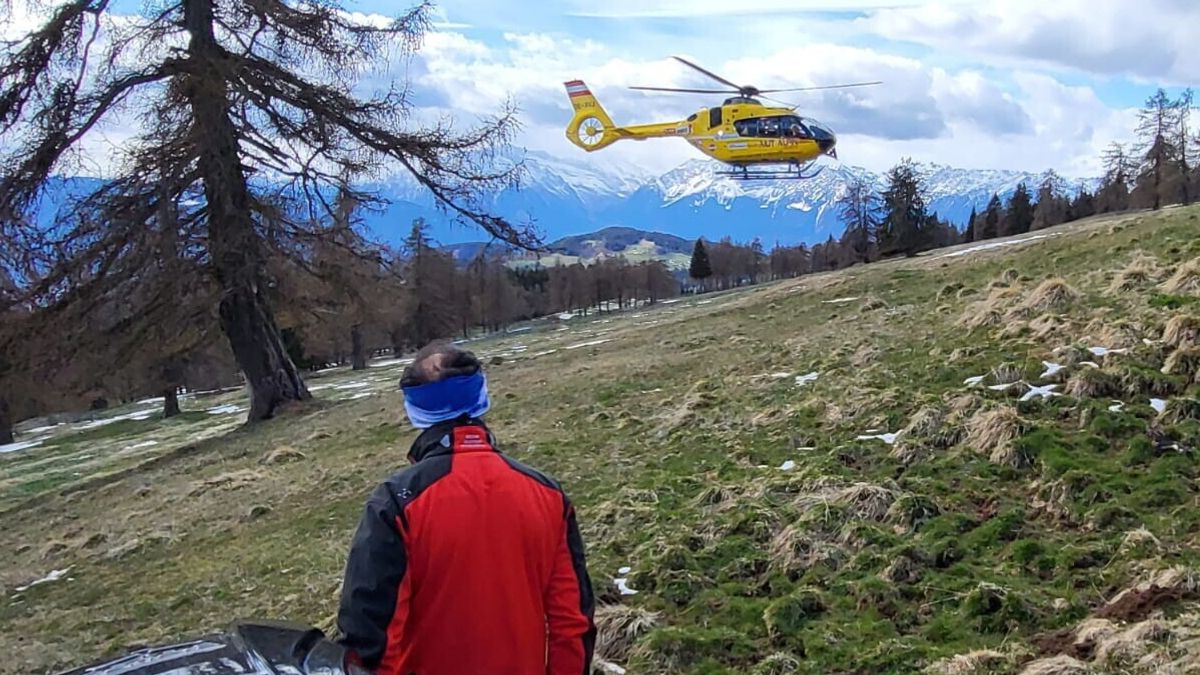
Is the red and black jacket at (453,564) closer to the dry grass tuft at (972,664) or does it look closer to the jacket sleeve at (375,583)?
the jacket sleeve at (375,583)

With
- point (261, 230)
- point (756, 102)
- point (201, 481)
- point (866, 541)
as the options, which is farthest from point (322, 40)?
point (756, 102)

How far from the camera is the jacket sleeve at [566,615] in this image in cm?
320

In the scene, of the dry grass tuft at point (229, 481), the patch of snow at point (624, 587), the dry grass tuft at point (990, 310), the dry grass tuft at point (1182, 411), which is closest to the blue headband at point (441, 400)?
the patch of snow at point (624, 587)

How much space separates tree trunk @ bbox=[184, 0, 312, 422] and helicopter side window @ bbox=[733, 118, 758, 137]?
66.0 feet

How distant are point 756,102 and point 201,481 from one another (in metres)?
26.9

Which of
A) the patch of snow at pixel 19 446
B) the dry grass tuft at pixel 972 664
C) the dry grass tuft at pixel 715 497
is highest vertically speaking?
the dry grass tuft at pixel 715 497

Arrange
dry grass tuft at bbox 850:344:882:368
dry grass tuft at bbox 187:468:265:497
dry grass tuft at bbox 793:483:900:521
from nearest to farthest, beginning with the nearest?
dry grass tuft at bbox 793:483:900:521, dry grass tuft at bbox 850:344:882:368, dry grass tuft at bbox 187:468:265:497

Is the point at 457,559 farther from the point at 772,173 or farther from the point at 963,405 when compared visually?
the point at 772,173

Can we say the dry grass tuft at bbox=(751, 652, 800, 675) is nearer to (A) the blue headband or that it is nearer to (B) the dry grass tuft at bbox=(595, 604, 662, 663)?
(B) the dry grass tuft at bbox=(595, 604, 662, 663)

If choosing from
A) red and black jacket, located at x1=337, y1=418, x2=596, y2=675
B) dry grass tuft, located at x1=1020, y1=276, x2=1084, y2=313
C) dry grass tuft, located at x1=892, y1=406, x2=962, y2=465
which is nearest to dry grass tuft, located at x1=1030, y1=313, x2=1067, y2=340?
dry grass tuft, located at x1=1020, y1=276, x2=1084, y2=313

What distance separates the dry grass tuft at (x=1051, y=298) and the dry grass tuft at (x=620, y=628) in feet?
24.9

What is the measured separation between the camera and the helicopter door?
35438 mm

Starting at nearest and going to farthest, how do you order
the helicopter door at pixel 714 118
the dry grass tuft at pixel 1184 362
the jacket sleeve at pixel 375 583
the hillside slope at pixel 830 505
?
the jacket sleeve at pixel 375 583 < the hillside slope at pixel 830 505 < the dry grass tuft at pixel 1184 362 < the helicopter door at pixel 714 118

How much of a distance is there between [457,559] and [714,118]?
34303 mm
